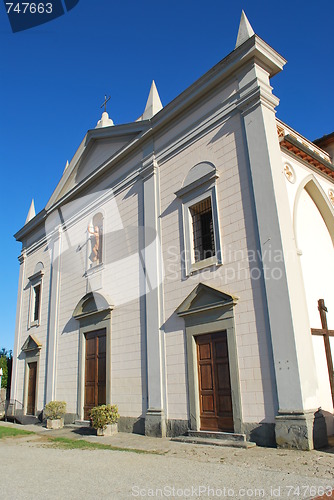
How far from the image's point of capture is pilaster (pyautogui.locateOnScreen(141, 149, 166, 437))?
10336 mm

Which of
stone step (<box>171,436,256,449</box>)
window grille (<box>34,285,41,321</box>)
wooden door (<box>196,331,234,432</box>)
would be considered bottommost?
stone step (<box>171,436,256,449</box>)

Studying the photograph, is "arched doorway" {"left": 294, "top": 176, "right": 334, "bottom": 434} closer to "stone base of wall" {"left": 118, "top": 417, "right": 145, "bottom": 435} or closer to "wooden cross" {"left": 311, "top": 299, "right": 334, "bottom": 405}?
"wooden cross" {"left": 311, "top": 299, "right": 334, "bottom": 405}

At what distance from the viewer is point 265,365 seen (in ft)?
26.5

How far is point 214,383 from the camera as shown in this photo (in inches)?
359

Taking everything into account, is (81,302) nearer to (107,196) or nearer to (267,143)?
(107,196)

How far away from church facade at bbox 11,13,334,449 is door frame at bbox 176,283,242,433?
1.3 inches

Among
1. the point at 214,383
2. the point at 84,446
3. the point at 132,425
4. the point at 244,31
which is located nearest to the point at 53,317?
the point at 132,425

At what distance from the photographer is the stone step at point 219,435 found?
8117 millimetres

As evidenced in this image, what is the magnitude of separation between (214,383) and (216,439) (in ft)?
3.70

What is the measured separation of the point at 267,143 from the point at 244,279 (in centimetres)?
297

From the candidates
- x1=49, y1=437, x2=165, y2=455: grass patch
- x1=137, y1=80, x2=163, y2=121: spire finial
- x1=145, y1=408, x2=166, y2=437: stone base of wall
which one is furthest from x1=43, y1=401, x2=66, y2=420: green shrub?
x1=137, y1=80, x2=163, y2=121: spire finial

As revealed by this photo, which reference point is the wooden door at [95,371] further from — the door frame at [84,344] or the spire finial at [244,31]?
the spire finial at [244,31]

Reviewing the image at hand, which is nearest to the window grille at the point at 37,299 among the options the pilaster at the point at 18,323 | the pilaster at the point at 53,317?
the pilaster at the point at 18,323

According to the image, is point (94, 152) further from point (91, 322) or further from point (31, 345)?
point (31, 345)
